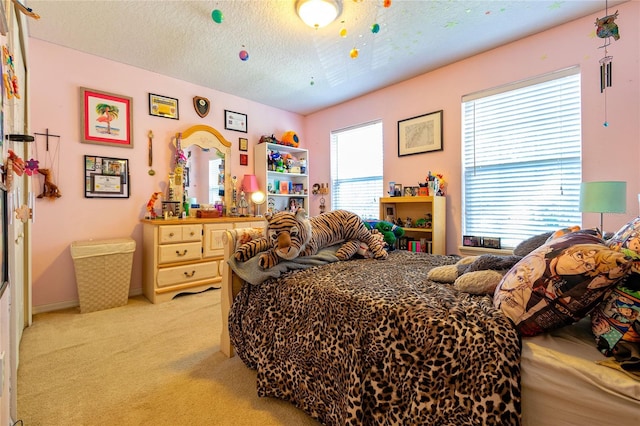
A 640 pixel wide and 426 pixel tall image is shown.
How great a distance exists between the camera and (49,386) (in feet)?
5.14

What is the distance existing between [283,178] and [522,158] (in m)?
3.05

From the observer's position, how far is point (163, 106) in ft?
11.2

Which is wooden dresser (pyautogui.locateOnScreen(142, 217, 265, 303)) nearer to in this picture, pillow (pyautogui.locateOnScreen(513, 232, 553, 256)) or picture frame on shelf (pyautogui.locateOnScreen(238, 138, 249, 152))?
picture frame on shelf (pyautogui.locateOnScreen(238, 138, 249, 152))

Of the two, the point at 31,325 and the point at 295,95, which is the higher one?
the point at 295,95

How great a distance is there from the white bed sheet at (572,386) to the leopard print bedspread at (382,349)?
54 mm

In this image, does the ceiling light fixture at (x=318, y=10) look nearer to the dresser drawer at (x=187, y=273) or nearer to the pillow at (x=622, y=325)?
the pillow at (x=622, y=325)

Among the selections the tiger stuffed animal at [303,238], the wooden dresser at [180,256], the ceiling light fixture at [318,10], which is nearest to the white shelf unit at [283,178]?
the wooden dresser at [180,256]

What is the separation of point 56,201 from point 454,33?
13.2 ft

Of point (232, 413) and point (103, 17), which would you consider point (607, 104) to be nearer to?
point (232, 413)

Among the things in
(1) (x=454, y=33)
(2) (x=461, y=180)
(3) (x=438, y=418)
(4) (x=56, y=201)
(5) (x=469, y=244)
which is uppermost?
(1) (x=454, y=33)

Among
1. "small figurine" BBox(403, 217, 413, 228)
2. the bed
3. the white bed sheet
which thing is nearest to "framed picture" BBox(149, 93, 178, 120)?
the bed

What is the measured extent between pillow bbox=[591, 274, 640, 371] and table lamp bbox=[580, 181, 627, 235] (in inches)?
61.8

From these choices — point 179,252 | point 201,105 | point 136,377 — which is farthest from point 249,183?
point 136,377

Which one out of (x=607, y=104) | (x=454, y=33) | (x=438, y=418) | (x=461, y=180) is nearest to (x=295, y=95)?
(x=454, y=33)
